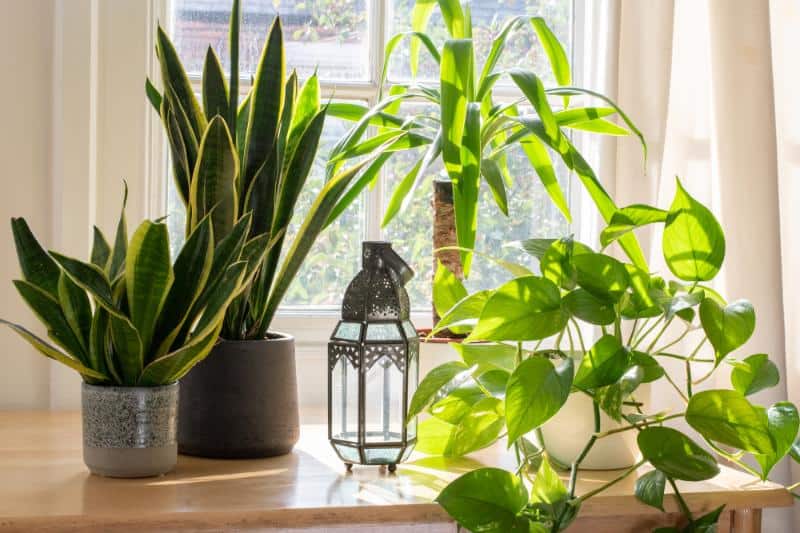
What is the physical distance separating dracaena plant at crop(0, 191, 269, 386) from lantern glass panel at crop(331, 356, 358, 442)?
0.17 metres

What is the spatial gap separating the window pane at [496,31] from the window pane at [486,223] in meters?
0.09

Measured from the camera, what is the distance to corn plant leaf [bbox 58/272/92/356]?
1063 mm

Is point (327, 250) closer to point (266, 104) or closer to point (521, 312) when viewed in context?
point (266, 104)

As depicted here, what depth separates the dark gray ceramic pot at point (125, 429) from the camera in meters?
1.06

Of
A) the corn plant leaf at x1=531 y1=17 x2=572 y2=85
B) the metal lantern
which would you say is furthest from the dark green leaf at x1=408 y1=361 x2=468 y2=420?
the corn plant leaf at x1=531 y1=17 x2=572 y2=85

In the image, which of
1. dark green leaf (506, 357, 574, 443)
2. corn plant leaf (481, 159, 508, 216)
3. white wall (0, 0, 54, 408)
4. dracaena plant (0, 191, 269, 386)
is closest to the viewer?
dark green leaf (506, 357, 574, 443)

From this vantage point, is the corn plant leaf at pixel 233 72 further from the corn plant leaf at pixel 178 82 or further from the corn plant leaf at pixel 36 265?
the corn plant leaf at pixel 36 265

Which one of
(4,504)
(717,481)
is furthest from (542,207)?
(4,504)

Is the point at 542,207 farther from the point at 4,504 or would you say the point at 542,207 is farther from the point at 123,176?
the point at 4,504

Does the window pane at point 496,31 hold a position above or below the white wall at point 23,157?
above

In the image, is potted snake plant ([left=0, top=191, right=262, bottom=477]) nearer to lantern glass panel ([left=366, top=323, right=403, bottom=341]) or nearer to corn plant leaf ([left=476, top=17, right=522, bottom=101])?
lantern glass panel ([left=366, top=323, right=403, bottom=341])

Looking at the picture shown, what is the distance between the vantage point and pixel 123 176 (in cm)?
161

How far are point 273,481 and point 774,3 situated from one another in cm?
99

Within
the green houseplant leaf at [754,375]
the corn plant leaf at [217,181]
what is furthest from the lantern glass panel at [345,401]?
the green houseplant leaf at [754,375]
